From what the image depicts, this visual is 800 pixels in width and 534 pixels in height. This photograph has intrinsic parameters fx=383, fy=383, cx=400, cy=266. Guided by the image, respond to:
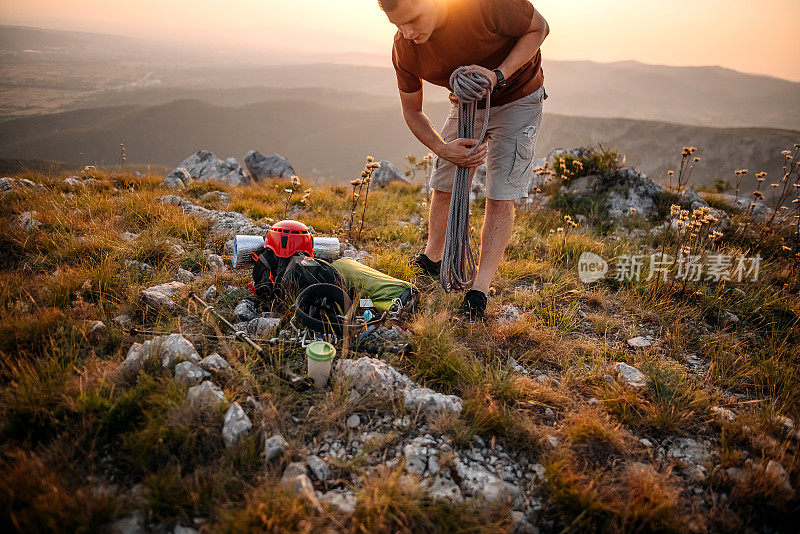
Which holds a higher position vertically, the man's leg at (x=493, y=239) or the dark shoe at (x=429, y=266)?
the man's leg at (x=493, y=239)

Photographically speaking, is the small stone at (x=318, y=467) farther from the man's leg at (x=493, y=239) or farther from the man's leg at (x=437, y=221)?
the man's leg at (x=437, y=221)

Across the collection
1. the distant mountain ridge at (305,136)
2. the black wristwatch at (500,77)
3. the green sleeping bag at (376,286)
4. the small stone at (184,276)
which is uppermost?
the distant mountain ridge at (305,136)

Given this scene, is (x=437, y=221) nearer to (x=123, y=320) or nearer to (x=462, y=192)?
(x=462, y=192)

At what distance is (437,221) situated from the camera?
3.69 m

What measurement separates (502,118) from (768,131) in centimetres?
12403

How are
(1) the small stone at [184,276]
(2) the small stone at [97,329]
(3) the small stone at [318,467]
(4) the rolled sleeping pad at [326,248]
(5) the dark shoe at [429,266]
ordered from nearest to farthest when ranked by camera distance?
(3) the small stone at [318,467] < (2) the small stone at [97,329] < (1) the small stone at [184,276] < (5) the dark shoe at [429,266] < (4) the rolled sleeping pad at [326,248]

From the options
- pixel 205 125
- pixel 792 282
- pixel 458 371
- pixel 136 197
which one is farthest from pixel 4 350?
pixel 205 125

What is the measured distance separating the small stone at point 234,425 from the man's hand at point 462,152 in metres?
2.19

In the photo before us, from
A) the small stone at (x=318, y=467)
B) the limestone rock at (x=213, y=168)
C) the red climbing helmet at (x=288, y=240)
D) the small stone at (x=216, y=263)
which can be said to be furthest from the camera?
the limestone rock at (x=213, y=168)

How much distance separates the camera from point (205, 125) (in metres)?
129

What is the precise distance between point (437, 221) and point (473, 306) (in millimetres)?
1001

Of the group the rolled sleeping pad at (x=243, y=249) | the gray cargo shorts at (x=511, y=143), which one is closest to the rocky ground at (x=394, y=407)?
the rolled sleeping pad at (x=243, y=249)

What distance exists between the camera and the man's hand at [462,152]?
2.84 meters

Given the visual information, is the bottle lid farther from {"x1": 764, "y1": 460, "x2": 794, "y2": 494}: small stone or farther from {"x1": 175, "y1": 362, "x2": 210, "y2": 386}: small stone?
{"x1": 764, "y1": 460, "x2": 794, "y2": 494}: small stone
